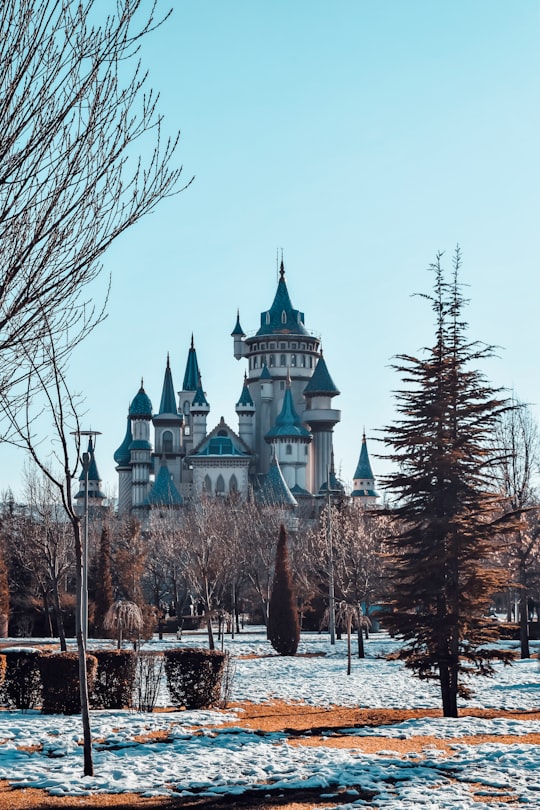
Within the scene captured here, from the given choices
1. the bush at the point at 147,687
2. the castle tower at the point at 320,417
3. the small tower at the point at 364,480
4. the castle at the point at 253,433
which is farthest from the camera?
the small tower at the point at 364,480

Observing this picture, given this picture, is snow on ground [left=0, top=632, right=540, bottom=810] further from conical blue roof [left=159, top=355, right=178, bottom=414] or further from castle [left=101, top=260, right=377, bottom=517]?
conical blue roof [left=159, top=355, right=178, bottom=414]

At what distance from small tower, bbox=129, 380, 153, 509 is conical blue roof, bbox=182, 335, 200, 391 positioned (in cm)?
666

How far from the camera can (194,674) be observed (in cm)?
1836

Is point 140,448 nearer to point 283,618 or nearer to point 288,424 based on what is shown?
point 288,424

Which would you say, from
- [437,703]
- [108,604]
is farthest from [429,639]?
[108,604]

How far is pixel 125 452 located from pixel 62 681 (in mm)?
89032

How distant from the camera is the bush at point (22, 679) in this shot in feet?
59.3

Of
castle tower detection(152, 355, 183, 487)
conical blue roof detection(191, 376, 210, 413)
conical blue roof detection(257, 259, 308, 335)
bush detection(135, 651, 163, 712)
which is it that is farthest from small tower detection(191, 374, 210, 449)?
bush detection(135, 651, 163, 712)

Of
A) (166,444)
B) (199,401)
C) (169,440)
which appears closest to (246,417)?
(199,401)

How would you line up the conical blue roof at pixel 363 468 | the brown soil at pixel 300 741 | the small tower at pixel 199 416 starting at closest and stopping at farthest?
the brown soil at pixel 300 741
the small tower at pixel 199 416
the conical blue roof at pixel 363 468

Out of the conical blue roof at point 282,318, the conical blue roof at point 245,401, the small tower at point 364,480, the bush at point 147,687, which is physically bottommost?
the bush at point 147,687

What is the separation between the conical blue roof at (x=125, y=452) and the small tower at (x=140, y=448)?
294cm

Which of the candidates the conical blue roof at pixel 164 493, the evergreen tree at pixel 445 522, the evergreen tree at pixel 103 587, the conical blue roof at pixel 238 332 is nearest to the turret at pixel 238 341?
the conical blue roof at pixel 238 332

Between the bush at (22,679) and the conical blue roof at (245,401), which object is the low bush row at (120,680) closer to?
the bush at (22,679)
